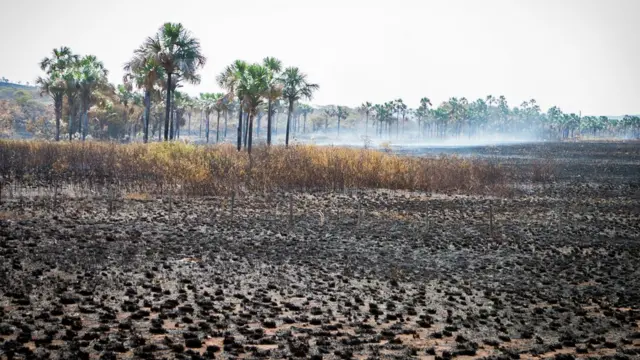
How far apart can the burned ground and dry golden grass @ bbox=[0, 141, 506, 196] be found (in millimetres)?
4443

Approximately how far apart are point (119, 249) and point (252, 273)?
13.7 ft

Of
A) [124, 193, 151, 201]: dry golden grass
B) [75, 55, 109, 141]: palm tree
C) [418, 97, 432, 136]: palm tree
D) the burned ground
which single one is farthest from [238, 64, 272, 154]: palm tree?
[418, 97, 432, 136]: palm tree

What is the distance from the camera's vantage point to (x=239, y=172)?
35.0 meters

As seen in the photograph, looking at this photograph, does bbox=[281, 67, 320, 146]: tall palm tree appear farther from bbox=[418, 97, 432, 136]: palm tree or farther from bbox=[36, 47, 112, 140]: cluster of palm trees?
bbox=[418, 97, 432, 136]: palm tree

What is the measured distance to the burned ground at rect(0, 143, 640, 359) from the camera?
10188mm

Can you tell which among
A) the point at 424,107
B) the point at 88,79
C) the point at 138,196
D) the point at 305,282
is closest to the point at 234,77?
the point at 88,79

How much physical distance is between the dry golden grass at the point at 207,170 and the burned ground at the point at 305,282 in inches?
175

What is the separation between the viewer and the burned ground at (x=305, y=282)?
10188mm

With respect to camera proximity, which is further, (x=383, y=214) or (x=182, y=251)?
(x=383, y=214)

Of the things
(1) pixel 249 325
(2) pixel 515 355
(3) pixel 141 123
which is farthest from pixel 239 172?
(3) pixel 141 123

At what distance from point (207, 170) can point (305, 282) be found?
19495 millimetres

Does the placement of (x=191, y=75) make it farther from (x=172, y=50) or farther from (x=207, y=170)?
(x=207, y=170)

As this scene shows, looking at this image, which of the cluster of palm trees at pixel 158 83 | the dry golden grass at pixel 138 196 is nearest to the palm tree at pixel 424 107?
the cluster of palm trees at pixel 158 83

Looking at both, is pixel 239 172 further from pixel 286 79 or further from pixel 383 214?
pixel 286 79
